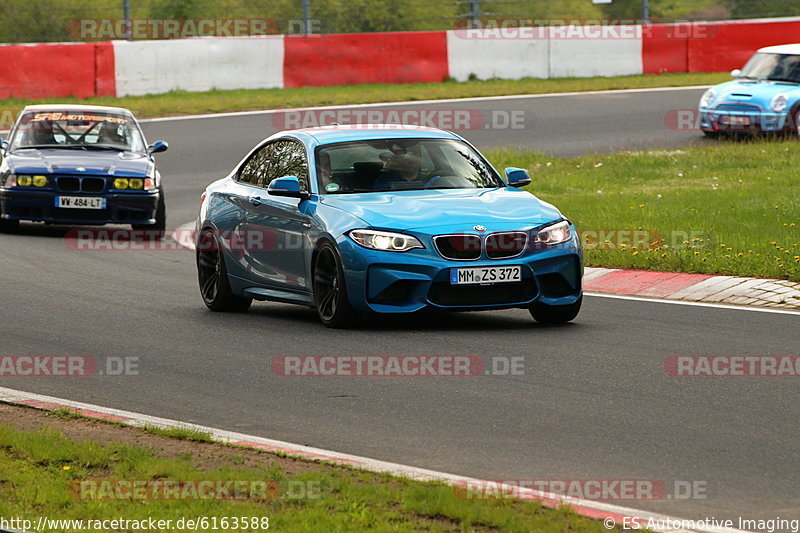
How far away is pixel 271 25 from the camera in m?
35.0

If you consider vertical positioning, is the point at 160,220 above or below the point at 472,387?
below

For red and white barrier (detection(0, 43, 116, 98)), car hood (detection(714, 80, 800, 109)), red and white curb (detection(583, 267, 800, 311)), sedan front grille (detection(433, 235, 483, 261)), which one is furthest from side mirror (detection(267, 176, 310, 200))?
red and white barrier (detection(0, 43, 116, 98))

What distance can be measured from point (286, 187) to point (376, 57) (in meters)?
20.2

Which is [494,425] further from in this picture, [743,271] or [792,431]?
[743,271]

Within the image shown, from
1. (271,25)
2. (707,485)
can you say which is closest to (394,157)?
(707,485)

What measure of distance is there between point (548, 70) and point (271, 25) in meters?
7.01

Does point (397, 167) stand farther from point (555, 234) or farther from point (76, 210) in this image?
point (76, 210)

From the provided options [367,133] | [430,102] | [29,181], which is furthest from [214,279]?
[430,102]

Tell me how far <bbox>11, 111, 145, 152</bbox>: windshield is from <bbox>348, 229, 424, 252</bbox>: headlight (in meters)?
9.09

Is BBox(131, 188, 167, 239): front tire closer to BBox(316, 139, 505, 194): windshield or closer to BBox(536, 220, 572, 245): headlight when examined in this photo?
BBox(316, 139, 505, 194): windshield

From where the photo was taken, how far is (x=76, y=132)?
18.7 metres

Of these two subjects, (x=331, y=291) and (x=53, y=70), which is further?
(x=53, y=70)

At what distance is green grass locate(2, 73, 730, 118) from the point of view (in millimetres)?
28547

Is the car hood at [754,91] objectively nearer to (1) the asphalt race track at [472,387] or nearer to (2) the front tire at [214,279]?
(1) the asphalt race track at [472,387]
